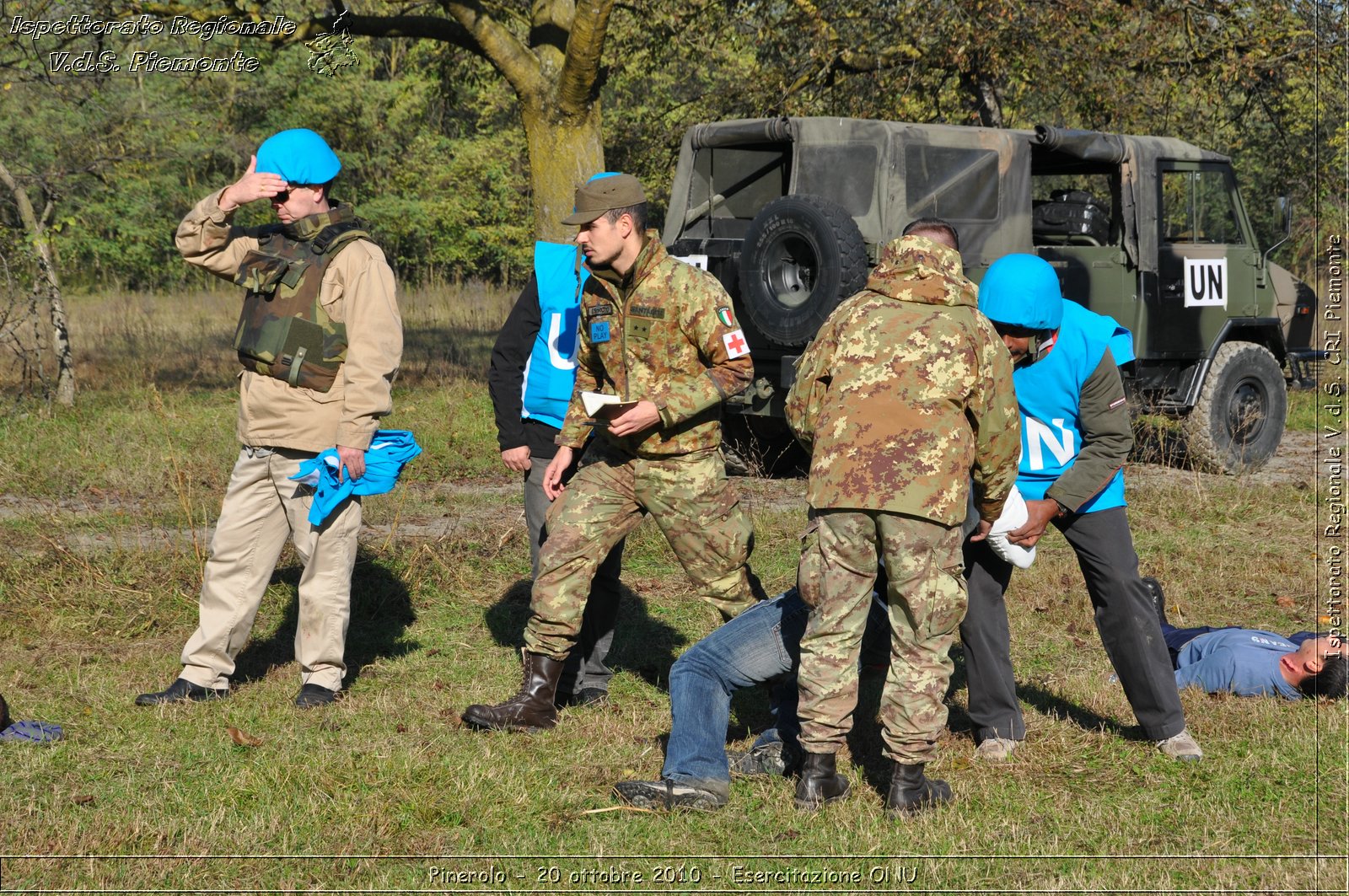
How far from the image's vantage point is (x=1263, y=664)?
17.5ft

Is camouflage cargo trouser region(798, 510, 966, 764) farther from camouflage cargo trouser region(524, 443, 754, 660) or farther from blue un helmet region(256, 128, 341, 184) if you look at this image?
blue un helmet region(256, 128, 341, 184)

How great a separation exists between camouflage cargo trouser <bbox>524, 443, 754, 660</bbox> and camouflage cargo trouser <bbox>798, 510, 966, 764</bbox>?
674 mm

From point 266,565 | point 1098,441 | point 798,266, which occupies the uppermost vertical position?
point 798,266

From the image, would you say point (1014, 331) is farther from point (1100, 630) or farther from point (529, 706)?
point (529, 706)

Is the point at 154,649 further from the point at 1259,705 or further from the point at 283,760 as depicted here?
the point at 1259,705

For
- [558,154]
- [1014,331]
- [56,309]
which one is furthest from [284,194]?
[56,309]

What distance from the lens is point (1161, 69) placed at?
1395 centimetres

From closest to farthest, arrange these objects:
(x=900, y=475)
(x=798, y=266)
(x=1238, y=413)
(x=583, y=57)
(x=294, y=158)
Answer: (x=900, y=475)
(x=294, y=158)
(x=798, y=266)
(x=1238, y=413)
(x=583, y=57)

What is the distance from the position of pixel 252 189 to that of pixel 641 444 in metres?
1.70

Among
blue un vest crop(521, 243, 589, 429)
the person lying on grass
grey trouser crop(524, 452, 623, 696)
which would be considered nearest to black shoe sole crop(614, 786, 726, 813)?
grey trouser crop(524, 452, 623, 696)

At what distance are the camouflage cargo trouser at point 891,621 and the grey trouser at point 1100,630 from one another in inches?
26.5

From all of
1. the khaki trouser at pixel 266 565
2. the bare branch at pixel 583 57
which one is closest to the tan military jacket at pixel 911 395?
the khaki trouser at pixel 266 565

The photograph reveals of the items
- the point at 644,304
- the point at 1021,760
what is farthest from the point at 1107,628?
the point at 644,304

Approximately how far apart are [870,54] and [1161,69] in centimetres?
309
